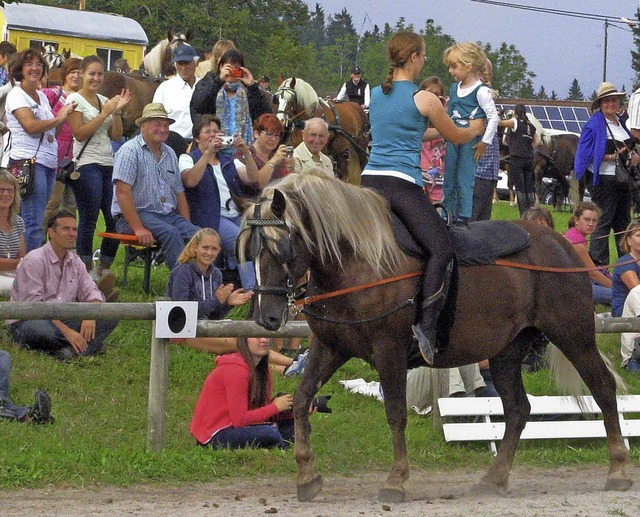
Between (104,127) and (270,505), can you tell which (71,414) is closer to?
(270,505)

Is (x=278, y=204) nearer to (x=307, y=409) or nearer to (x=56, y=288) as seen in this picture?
(x=307, y=409)

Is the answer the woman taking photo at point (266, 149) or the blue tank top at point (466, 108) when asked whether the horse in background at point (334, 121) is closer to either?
the woman taking photo at point (266, 149)

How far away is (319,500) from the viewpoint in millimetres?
7430

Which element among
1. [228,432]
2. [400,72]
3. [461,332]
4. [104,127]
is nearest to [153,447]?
[228,432]

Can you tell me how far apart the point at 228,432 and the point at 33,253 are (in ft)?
8.70

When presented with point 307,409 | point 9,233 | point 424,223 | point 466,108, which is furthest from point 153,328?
point 466,108

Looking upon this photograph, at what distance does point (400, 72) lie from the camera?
7715 mm

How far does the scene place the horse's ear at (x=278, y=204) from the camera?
705 centimetres

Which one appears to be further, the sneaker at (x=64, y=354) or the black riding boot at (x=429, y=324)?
the sneaker at (x=64, y=354)

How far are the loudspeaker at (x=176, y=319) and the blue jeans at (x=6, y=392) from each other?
140 centimetres

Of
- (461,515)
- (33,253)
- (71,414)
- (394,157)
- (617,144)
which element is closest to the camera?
(461,515)

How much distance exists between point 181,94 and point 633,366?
5.94m

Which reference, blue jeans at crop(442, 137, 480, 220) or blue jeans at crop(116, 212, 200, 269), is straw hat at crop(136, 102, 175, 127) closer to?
blue jeans at crop(116, 212, 200, 269)

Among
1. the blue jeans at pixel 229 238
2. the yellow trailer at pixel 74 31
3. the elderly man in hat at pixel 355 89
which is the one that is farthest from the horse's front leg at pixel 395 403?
the yellow trailer at pixel 74 31
